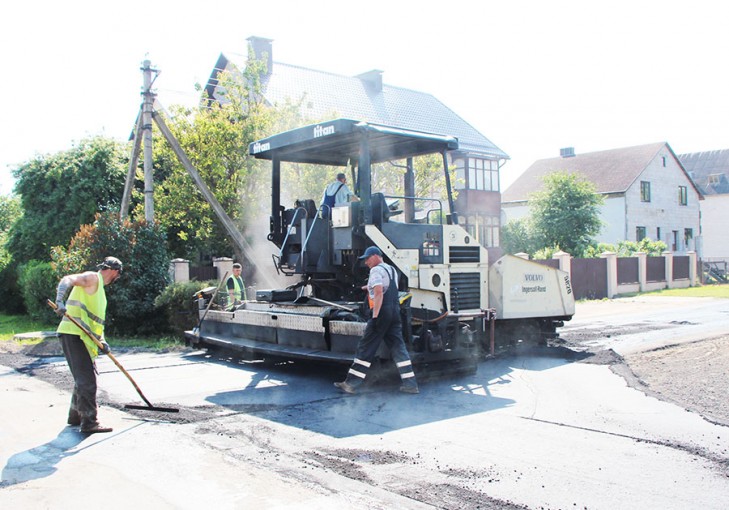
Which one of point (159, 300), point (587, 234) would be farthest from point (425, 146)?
point (587, 234)

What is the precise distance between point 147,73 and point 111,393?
962 cm

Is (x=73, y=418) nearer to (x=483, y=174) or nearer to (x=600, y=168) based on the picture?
(x=483, y=174)

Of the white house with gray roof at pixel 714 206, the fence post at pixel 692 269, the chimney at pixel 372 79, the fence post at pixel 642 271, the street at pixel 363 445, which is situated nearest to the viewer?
the street at pixel 363 445

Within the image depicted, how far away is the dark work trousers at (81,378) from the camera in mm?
6109

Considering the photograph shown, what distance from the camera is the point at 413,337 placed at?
26.8 ft

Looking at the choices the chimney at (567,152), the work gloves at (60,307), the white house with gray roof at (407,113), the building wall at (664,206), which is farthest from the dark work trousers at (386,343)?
the chimney at (567,152)

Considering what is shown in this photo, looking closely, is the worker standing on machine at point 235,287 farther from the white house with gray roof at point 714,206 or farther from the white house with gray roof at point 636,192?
the white house with gray roof at point 714,206

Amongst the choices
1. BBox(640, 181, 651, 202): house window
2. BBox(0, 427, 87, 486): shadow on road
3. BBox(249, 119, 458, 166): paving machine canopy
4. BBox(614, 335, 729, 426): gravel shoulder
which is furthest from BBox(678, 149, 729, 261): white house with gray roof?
BBox(0, 427, 87, 486): shadow on road

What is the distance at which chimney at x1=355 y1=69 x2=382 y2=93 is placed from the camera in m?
37.0

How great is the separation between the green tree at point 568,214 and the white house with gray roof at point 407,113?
2.71 metres

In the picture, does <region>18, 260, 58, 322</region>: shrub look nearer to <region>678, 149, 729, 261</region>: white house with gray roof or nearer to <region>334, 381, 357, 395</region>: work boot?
<region>334, 381, 357, 395</region>: work boot

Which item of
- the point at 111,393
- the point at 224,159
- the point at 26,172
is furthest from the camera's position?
the point at 26,172

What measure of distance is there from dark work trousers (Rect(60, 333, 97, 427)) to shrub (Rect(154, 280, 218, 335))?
696 centimetres

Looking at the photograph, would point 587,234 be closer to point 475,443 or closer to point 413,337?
point 413,337
